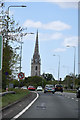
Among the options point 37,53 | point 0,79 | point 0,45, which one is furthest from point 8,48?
point 37,53

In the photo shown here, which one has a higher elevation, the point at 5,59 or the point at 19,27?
the point at 19,27

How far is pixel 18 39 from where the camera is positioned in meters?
29.4

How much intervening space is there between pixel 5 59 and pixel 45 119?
19225mm

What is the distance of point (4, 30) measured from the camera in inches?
1148

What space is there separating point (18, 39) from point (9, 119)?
15745mm

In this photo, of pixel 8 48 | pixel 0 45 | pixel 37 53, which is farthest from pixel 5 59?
pixel 37 53

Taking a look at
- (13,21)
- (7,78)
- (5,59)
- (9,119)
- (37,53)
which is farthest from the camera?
(37,53)

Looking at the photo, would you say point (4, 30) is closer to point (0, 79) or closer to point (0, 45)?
point (0, 79)

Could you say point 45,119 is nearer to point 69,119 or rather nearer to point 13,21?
point 69,119

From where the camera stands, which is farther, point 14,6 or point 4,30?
point 14,6

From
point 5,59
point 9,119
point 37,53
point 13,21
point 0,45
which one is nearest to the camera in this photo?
point 9,119

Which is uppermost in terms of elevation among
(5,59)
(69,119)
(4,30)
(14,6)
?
(14,6)

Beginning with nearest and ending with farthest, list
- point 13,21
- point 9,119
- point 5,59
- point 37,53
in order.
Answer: point 9,119
point 13,21
point 5,59
point 37,53

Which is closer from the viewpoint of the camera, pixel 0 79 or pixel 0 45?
pixel 0 45
